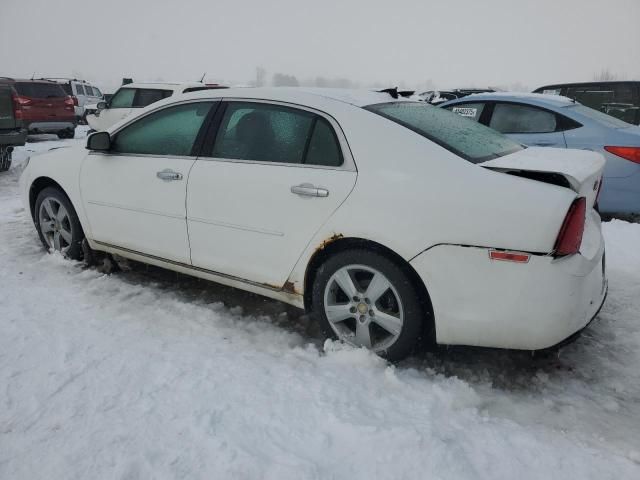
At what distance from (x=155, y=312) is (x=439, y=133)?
229 cm

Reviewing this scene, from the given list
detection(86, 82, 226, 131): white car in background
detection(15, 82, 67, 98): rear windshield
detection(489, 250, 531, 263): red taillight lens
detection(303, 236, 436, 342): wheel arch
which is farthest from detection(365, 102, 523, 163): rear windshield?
detection(15, 82, 67, 98): rear windshield

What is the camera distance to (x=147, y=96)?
33.6 ft

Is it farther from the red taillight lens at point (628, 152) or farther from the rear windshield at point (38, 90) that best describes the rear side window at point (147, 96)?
the red taillight lens at point (628, 152)

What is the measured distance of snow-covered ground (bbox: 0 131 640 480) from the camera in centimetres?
208

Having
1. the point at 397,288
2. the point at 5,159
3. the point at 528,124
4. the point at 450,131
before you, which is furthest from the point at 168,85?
the point at 397,288

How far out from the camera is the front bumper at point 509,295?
2316 mm

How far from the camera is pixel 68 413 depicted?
2375 mm

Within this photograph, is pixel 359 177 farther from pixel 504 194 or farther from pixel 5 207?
pixel 5 207

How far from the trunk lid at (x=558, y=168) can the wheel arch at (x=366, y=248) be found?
674 millimetres

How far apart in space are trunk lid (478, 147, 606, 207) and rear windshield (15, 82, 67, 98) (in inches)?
550

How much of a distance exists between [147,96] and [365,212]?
901 cm

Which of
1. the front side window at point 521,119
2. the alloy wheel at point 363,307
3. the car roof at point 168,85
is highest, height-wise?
the car roof at point 168,85

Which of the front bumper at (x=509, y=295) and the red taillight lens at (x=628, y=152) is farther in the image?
the red taillight lens at (x=628, y=152)

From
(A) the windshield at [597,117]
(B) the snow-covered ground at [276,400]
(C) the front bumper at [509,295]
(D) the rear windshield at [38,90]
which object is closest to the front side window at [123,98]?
(D) the rear windshield at [38,90]
